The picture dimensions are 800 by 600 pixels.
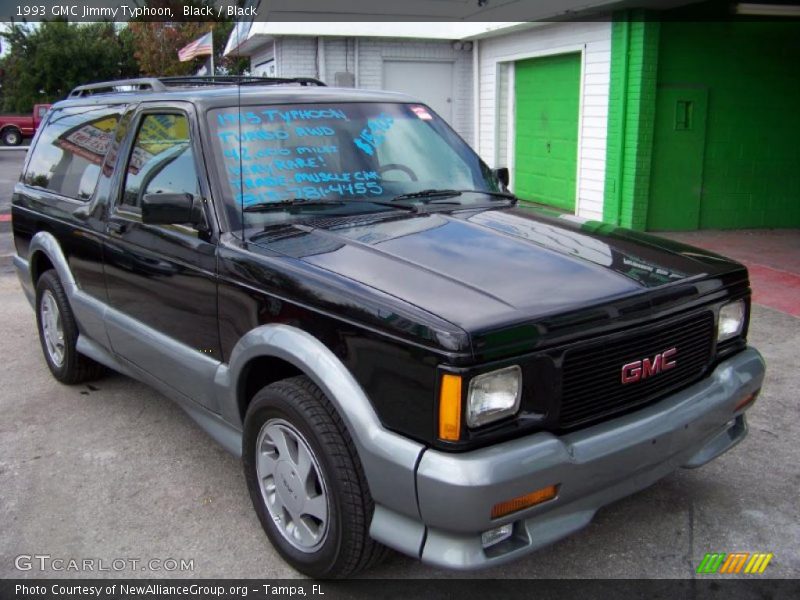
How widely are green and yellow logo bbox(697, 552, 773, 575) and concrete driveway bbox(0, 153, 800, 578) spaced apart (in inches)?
1.5

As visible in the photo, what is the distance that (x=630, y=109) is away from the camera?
1002 centimetres

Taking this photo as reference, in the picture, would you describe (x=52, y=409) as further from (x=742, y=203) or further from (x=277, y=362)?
(x=742, y=203)

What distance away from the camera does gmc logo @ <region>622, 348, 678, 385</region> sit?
272 centimetres

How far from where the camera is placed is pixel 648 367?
9.16ft

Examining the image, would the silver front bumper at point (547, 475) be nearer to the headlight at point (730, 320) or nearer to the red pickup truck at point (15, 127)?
Answer: the headlight at point (730, 320)

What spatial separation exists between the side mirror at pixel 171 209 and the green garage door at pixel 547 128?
912cm

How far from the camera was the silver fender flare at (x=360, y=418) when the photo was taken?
2.44m

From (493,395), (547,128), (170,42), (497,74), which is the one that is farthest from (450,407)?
(170,42)

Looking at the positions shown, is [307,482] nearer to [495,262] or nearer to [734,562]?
[495,262]

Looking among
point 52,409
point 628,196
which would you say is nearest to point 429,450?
point 52,409

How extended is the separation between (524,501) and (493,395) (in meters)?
0.36

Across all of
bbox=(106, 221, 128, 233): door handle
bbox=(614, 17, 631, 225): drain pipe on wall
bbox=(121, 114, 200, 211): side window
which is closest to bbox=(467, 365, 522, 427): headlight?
bbox=(121, 114, 200, 211): side window

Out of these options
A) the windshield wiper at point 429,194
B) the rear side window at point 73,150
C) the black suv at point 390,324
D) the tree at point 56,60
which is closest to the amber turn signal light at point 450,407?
the black suv at point 390,324

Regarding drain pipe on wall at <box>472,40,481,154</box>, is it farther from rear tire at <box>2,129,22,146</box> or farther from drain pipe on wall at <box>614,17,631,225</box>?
rear tire at <box>2,129,22,146</box>
